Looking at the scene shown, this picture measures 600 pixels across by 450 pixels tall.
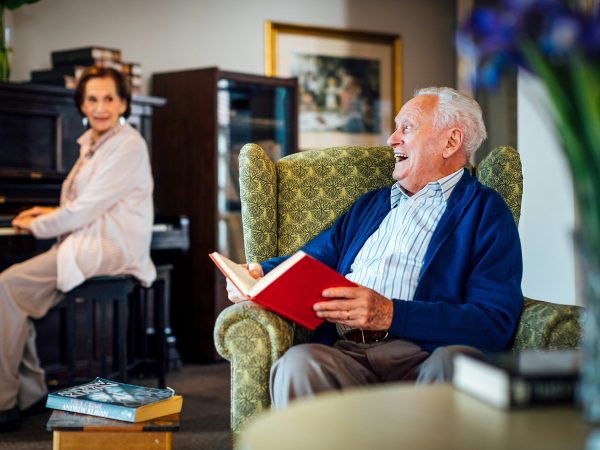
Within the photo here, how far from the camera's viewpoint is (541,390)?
4.18 feet

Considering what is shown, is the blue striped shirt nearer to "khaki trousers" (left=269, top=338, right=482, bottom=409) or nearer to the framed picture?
"khaki trousers" (left=269, top=338, right=482, bottom=409)

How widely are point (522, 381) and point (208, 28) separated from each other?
4209mm

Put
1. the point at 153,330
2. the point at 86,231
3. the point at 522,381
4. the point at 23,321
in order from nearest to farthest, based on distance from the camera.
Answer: the point at 522,381, the point at 23,321, the point at 86,231, the point at 153,330

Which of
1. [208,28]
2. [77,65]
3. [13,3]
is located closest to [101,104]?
[77,65]

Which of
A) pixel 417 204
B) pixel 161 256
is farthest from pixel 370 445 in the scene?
pixel 161 256

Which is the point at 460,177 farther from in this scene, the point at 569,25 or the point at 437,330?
the point at 569,25

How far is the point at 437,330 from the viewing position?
2.07 metres

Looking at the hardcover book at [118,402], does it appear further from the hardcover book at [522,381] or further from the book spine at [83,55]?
the book spine at [83,55]

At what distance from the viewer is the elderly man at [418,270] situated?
200 cm

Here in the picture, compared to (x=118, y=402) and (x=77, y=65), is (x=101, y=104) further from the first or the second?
(x=118, y=402)

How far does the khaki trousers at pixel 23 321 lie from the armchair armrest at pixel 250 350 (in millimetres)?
1517

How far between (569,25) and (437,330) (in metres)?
1.14

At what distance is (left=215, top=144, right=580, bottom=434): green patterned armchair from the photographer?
212cm

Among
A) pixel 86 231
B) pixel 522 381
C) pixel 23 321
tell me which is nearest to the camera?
pixel 522 381
